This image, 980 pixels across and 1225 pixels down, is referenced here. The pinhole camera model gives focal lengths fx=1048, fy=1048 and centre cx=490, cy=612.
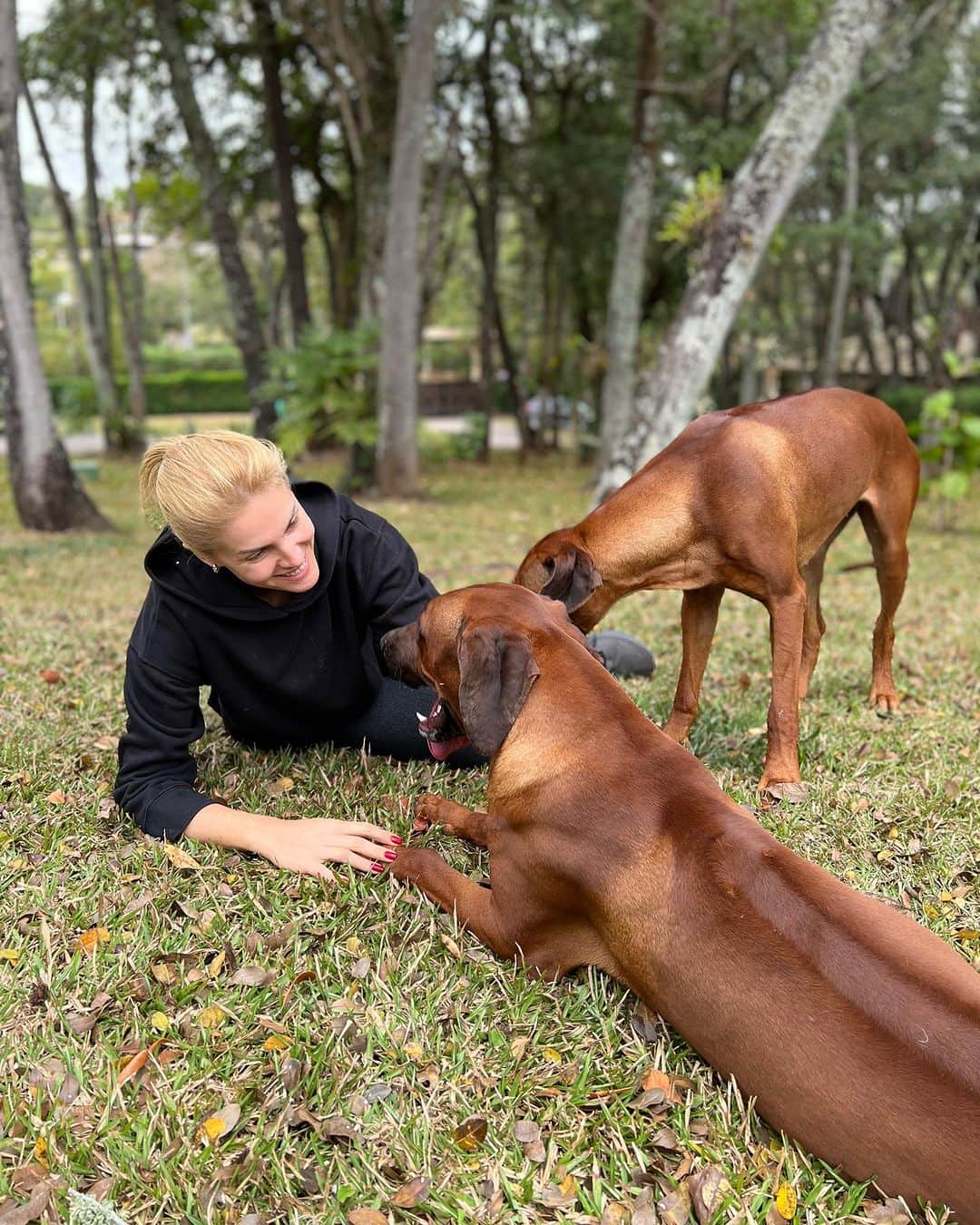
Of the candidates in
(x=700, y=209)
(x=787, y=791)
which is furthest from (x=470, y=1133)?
(x=700, y=209)

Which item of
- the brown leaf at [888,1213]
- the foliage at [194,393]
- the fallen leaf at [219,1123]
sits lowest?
the foliage at [194,393]

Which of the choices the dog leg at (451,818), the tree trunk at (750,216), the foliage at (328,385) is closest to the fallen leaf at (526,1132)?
the dog leg at (451,818)

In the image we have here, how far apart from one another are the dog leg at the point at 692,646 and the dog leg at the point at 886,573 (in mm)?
921

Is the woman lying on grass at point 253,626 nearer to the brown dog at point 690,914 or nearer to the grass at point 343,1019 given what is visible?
the grass at point 343,1019

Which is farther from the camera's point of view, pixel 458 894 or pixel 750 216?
pixel 750 216

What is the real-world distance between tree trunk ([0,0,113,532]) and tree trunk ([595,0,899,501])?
6203mm

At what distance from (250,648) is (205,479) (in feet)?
2.65

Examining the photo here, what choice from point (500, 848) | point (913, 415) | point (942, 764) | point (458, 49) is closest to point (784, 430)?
point (942, 764)

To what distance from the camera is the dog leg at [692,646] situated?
4715 mm

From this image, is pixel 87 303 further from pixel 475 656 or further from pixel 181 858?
pixel 475 656

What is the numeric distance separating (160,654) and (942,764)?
129 inches

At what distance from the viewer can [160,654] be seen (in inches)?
146

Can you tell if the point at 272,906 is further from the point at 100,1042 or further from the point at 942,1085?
the point at 942,1085

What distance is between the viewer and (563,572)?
13.6 ft
